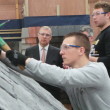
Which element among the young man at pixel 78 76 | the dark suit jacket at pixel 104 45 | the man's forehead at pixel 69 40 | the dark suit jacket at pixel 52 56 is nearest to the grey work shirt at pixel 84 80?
the young man at pixel 78 76

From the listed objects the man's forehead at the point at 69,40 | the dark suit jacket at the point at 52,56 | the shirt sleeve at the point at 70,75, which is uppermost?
the man's forehead at the point at 69,40

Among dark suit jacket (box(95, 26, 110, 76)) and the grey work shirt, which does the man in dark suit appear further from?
the grey work shirt

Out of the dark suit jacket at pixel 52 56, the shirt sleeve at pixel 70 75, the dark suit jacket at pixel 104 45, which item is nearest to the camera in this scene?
the shirt sleeve at pixel 70 75

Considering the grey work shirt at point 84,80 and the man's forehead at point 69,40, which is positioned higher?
the man's forehead at point 69,40

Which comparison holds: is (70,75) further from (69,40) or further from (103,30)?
(103,30)

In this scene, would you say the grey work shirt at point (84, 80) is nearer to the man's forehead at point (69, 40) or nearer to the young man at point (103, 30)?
the man's forehead at point (69, 40)

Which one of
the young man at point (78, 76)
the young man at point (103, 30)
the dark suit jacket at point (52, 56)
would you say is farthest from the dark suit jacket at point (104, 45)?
the young man at point (78, 76)

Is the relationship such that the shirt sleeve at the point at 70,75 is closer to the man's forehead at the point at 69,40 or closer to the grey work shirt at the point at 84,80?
the grey work shirt at the point at 84,80

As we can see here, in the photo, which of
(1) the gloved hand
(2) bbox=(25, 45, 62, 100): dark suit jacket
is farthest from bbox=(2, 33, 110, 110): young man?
(2) bbox=(25, 45, 62, 100): dark suit jacket

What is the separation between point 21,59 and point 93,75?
39 cm

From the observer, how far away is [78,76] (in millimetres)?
1857

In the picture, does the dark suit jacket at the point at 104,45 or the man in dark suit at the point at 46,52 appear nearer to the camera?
the dark suit jacket at the point at 104,45

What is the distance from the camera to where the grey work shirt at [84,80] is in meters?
1.85

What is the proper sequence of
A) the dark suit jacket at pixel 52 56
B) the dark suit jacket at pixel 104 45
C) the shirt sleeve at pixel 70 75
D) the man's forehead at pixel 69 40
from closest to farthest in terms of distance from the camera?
the shirt sleeve at pixel 70 75
the man's forehead at pixel 69 40
the dark suit jacket at pixel 104 45
the dark suit jacket at pixel 52 56
